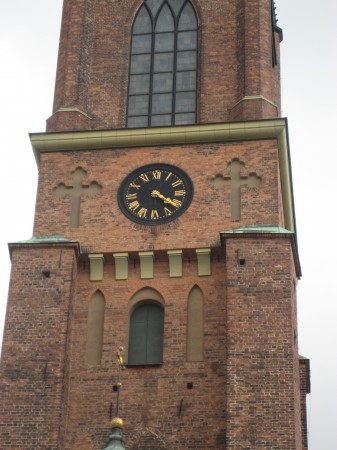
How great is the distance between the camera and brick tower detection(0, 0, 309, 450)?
90.2 feet

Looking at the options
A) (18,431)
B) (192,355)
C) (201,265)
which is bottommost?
(18,431)

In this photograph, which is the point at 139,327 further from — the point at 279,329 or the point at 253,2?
the point at 253,2

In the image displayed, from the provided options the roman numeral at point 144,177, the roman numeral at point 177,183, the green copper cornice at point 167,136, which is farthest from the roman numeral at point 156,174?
the green copper cornice at point 167,136

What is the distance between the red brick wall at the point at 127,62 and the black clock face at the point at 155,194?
6.78ft

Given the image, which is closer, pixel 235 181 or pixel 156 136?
pixel 235 181

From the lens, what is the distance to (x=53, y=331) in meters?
28.3

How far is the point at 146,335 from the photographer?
29.2 metres

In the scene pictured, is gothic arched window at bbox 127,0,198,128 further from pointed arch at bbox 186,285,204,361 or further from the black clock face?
pointed arch at bbox 186,285,204,361

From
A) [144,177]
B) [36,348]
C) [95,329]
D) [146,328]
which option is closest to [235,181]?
[144,177]

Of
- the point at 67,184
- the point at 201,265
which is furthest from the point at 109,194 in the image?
the point at 201,265

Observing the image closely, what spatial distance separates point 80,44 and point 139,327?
27.9ft

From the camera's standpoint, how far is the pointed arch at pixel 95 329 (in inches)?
1137

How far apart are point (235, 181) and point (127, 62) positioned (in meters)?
5.32

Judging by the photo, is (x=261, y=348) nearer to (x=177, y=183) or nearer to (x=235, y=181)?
(x=235, y=181)
